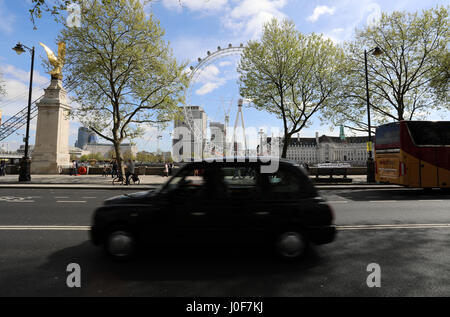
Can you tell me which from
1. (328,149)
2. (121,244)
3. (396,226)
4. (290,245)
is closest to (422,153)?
(396,226)

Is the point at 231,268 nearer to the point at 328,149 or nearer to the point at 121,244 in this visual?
the point at 121,244

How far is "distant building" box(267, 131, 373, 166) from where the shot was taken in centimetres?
15125

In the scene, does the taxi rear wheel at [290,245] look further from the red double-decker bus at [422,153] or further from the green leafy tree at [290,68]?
the green leafy tree at [290,68]

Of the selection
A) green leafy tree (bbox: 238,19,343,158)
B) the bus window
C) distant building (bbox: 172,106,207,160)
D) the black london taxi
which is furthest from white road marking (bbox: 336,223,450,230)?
distant building (bbox: 172,106,207,160)

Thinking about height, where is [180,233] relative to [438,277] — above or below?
above

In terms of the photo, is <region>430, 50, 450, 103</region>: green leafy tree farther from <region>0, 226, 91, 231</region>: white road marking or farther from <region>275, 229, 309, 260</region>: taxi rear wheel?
<region>0, 226, 91, 231</region>: white road marking

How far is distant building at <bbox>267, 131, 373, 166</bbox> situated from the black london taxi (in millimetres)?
145464

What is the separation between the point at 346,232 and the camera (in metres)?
5.32

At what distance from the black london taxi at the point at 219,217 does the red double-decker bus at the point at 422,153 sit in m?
10.4

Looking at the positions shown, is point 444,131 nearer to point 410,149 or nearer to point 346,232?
point 410,149

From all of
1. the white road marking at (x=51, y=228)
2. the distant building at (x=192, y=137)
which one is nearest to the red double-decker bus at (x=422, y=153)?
the white road marking at (x=51, y=228)

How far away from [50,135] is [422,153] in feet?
115
